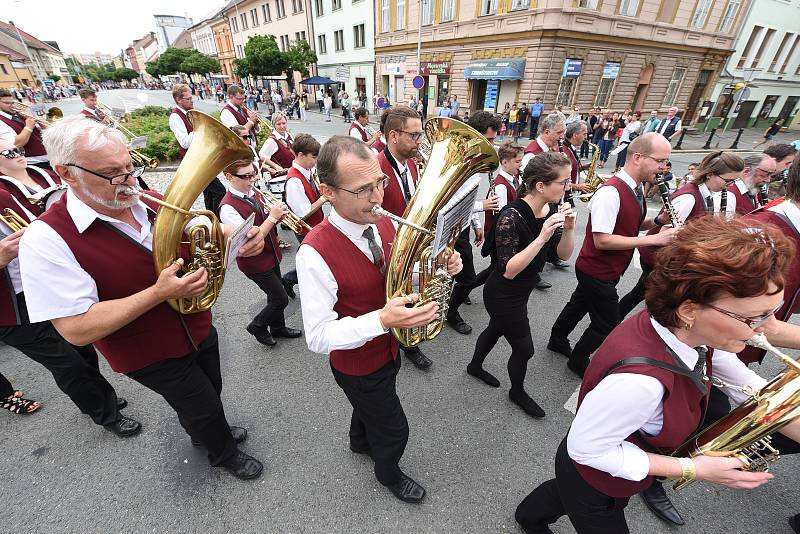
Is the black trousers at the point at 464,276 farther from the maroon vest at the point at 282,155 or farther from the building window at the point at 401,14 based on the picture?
the building window at the point at 401,14

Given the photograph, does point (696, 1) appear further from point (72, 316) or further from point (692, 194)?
point (72, 316)

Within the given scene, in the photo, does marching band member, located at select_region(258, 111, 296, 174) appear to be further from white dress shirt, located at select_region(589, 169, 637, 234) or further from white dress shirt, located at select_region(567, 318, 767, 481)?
white dress shirt, located at select_region(567, 318, 767, 481)

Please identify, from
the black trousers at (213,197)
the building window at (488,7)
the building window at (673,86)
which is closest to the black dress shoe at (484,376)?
the black trousers at (213,197)

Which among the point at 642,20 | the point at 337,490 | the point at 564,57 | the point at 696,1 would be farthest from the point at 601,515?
the point at 696,1

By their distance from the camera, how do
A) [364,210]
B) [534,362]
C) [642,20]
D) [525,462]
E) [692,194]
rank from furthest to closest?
[642,20] → [534,362] → [692,194] → [525,462] → [364,210]

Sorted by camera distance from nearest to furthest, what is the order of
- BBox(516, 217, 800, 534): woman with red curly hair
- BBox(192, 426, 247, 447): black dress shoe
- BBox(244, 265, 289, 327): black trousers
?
BBox(516, 217, 800, 534): woman with red curly hair → BBox(192, 426, 247, 447): black dress shoe → BBox(244, 265, 289, 327): black trousers

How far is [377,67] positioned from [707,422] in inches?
1260

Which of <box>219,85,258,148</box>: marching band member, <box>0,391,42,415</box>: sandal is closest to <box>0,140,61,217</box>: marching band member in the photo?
<box>0,391,42,415</box>: sandal

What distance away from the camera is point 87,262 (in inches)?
63.0

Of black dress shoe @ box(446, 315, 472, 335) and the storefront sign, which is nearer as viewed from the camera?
black dress shoe @ box(446, 315, 472, 335)

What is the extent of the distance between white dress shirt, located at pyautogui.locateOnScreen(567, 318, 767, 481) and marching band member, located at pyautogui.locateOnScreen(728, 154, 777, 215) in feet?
11.0

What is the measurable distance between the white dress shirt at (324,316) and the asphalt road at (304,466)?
1.48 metres

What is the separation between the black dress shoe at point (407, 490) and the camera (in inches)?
94.0

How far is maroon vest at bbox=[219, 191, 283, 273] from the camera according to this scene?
A: 327cm
